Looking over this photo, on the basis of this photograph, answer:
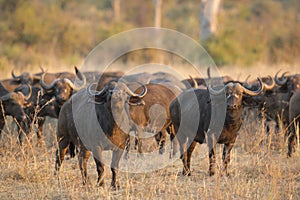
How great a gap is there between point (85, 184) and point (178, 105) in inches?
103

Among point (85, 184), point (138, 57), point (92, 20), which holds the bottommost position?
point (85, 184)

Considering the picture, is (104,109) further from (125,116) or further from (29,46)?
(29,46)

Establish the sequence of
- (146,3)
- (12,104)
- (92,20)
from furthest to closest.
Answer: (146,3) → (92,20) → (12,104)

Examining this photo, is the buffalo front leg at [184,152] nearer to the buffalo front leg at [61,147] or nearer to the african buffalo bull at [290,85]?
the buffalo front leg at [61,147]

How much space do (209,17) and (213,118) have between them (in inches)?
969

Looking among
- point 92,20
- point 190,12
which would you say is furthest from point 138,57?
point 190,12

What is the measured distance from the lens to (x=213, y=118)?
8.98 meters

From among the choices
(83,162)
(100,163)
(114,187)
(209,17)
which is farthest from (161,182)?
(209,17)

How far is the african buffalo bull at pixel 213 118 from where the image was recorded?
29.1 feet

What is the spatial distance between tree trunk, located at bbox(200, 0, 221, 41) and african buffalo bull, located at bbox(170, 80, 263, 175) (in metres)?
23.3

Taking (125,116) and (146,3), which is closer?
(125,116)

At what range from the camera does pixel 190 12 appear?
6050cm

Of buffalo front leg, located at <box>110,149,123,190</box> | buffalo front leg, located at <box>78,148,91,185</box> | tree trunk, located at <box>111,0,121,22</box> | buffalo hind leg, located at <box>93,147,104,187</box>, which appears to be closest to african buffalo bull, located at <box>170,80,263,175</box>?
buffalo front leg, located at <box>110,149,123,190</box>

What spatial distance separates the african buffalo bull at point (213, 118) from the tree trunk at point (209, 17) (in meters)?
23.3
